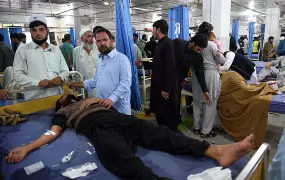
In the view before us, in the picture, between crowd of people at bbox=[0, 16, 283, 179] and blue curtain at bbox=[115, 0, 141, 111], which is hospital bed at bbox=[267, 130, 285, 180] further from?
blue curtain at bbox=[115, 0, 141, 111]

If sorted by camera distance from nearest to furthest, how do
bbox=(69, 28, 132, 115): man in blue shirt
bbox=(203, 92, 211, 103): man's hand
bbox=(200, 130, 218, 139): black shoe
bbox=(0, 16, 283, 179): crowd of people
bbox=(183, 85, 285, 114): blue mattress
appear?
bbox=(0, 16, 283, 179): crowd of people, bbox=(69, 28, 132, 115): man in blue shirt, bbox=(183, 85, 285, 114): blue mattress, bbox=(203, 92, 211, 103): man's hand, bbox=(200, 130, 218, 139): black shoe

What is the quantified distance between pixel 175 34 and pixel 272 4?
6.50m

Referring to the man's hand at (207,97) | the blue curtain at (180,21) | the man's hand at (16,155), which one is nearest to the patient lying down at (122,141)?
the man's hand at (16,155)

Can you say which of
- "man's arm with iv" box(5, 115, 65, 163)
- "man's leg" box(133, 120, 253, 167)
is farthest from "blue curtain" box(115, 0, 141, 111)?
"man's leg" box(133, 120, 253, 167)

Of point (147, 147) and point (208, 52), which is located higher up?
point (208, 52)

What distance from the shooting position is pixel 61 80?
2.78 m

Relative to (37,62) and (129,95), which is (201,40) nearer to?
(129,95)

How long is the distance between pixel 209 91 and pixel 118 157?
218 cm

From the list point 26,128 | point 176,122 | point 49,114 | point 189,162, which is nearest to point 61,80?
point 49,114

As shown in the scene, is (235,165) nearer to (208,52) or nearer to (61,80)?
(208,52)

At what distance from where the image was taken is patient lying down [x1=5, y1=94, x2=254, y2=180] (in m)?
1.46

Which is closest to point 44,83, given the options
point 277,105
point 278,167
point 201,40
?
point 201,40

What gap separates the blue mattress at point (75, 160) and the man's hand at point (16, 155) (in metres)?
0.03

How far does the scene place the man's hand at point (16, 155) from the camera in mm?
1663
